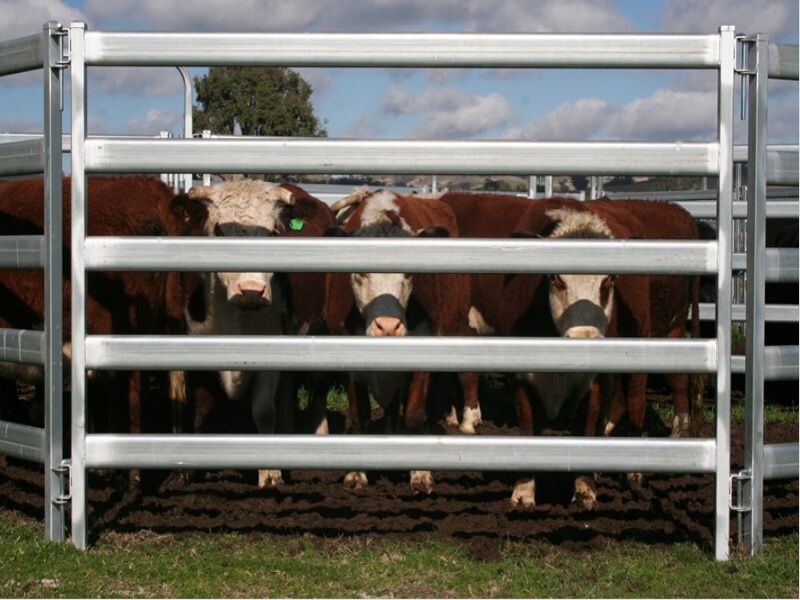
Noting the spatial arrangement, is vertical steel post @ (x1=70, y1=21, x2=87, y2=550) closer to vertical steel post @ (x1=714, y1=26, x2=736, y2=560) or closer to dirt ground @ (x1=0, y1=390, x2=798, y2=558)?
dirt ground @ (x1=0, y1=390, x2=798, y2=558)

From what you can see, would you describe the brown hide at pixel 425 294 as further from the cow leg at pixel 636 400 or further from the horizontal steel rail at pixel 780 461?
the horizontal steel rail at pixel 780 461

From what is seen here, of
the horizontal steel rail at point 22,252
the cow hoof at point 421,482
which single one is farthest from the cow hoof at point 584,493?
the horizontal steel rail at point 22,252

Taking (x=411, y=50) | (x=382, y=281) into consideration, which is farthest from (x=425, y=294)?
(x=411, y=50)

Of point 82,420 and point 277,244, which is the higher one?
point 277,244

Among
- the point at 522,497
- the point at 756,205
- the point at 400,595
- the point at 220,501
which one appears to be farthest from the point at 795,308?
the point at 400,595

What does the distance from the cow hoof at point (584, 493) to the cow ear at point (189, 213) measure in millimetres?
2902

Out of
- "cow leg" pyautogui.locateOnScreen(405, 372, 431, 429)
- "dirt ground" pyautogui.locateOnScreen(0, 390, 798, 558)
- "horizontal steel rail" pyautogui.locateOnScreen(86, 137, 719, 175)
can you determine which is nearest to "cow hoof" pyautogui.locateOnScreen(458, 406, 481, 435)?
"cow leg" pyautogui.locateOnScreen(405, 372, 431, 429)

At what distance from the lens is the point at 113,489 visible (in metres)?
6.39

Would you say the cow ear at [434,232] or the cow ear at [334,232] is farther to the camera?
the cow ear at [334,232]

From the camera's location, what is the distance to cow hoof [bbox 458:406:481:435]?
378 inches

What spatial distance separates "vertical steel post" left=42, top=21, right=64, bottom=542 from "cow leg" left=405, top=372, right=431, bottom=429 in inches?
112

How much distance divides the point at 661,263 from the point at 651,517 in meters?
1.47

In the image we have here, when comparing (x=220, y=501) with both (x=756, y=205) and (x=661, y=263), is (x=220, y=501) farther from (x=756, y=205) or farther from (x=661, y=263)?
(x=756, y=205)

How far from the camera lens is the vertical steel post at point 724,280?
16.1ft
